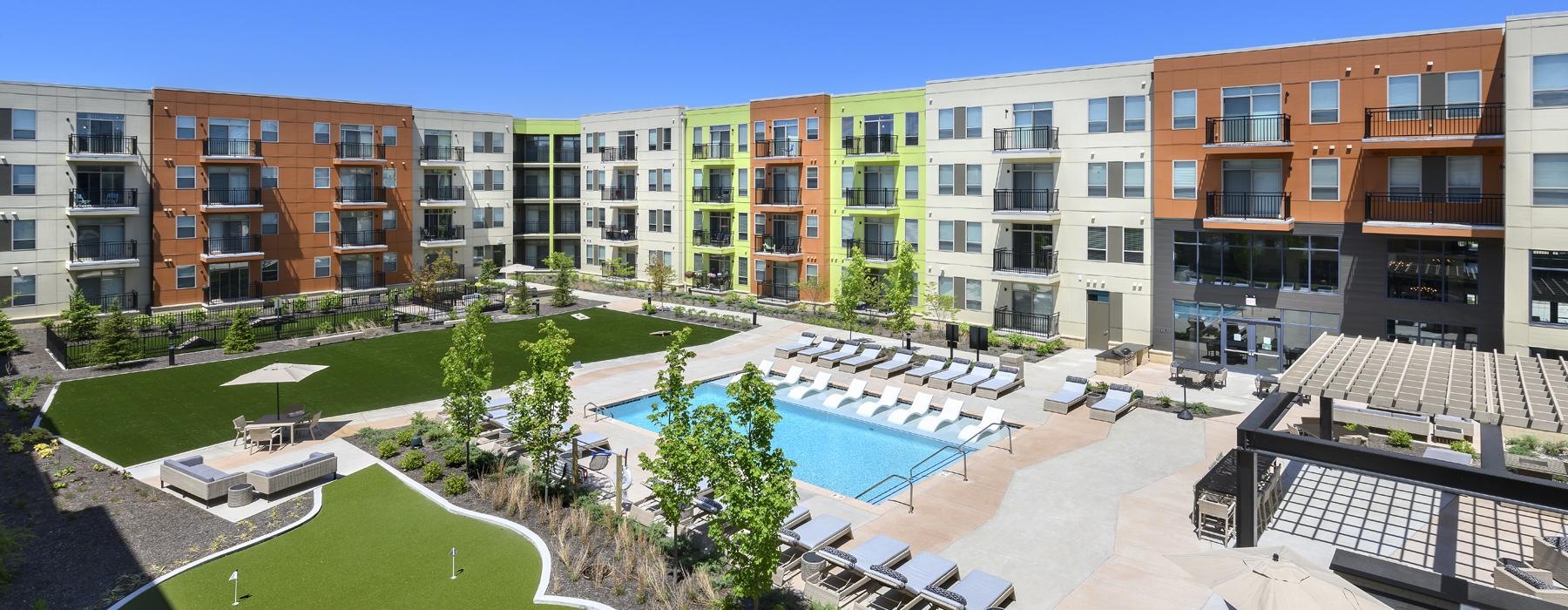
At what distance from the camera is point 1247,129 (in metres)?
30.1

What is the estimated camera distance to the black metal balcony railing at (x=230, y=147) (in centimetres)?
4291

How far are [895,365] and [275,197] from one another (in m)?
36.1

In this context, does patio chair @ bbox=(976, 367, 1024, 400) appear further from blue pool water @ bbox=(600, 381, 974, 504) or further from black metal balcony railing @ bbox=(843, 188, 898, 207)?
black metal balcony railing @ bbox=(843, 188, 898, 207)

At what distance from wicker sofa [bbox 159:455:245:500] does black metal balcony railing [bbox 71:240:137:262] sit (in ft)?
92.8

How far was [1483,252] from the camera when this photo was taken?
84.8 ft

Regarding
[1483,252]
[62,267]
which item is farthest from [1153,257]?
[62,267]

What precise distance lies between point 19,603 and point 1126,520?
19.1 m

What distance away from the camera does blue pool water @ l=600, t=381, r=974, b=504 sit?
20484 mm

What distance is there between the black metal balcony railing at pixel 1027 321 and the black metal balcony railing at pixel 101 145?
42.0 m

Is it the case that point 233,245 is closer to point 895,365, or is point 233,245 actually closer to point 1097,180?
point 895,365

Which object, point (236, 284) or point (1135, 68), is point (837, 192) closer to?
point (1135, 68)

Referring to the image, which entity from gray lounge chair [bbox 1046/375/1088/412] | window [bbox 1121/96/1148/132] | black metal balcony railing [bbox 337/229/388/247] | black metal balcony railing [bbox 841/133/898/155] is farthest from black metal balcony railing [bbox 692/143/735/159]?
gray lounge chair [bbox 1046/375/1088/412]

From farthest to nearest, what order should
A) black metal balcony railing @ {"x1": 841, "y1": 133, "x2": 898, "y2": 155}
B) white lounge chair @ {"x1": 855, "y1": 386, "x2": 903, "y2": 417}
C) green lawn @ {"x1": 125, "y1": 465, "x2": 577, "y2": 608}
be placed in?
black metal balcony railing @ {"x1": 841, "y1": 133, "x2": 898, "y2": 155}, white lounge chair @ {"x1": 855, "y1": 386, "x2": 903, "y2": 417}, green lawn @ {"x1": 125, "y1": 465, "x2": 577, "y2": 608}

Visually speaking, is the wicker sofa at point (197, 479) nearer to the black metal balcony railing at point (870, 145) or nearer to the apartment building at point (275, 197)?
the apartment building at point (275, 197)
